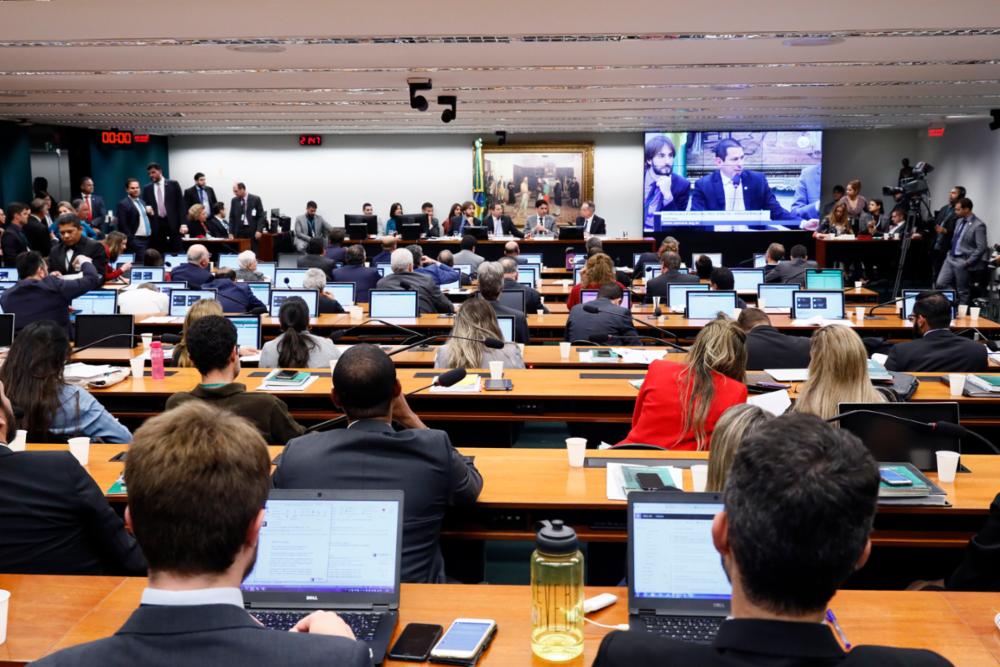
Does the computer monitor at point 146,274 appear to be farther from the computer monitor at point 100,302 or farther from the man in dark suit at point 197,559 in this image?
the man in dark suit at point 197,559

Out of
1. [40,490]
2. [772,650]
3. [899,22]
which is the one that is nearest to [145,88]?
[899,22]

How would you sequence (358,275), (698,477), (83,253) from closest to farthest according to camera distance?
(698,477)
(83,253)
(358,275)

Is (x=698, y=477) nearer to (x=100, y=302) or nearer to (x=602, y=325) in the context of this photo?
(x=602, y=325)

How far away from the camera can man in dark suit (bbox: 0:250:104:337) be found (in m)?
7.08

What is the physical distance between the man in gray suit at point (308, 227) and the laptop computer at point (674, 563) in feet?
52.9

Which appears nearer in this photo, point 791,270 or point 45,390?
point 45,390

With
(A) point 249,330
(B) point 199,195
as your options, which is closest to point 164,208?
(B) point 199,195

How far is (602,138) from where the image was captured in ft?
62.4

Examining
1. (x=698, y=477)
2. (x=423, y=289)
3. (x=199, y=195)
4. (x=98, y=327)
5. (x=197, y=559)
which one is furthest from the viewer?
(x=199, y=195)

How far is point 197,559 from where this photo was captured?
1450 millimetres

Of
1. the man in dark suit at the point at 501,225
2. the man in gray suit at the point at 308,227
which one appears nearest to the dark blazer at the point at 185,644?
the man in dark suit at the point at 501,225

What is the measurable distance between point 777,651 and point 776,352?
443 centimetres

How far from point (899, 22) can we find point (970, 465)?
4.59m

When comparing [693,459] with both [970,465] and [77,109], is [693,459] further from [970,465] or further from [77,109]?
[77,109]
